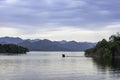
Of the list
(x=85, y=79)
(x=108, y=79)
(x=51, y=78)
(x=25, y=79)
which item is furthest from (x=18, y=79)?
(x=108, y=79)

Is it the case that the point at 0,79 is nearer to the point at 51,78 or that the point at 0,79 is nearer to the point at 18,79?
the point at 18,79

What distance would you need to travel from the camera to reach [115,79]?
86188 millimetres

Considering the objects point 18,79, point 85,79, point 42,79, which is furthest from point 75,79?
point 18,79

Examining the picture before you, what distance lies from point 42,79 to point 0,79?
9.90 m

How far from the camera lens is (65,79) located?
85438 millimetres

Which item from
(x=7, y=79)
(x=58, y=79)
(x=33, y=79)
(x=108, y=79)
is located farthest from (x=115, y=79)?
(x=7, y=79)

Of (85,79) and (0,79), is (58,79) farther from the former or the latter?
(0,79)

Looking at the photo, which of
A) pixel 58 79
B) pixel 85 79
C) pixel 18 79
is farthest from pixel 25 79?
pixel 85 79

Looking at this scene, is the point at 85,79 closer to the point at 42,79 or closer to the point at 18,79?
the point at 42,79

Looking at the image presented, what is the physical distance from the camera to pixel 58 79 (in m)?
85.8

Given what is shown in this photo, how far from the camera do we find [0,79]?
8419cm

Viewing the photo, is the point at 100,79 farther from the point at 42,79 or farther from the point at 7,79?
the point at 7,79

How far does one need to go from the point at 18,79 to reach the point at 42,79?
5.71 m

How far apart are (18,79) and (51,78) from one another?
27.5 feet
